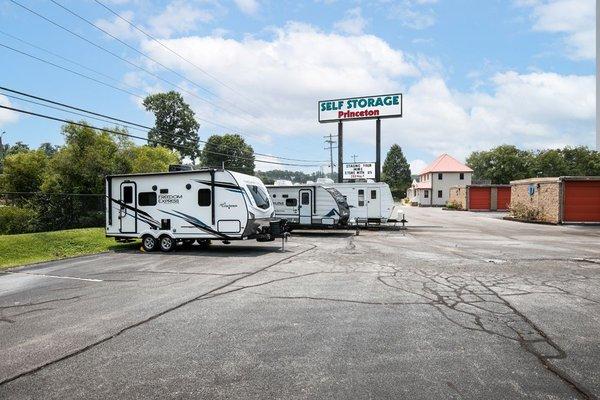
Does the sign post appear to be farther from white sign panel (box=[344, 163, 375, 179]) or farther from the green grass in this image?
the green grass

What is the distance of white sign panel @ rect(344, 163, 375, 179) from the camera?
3643 centimetres

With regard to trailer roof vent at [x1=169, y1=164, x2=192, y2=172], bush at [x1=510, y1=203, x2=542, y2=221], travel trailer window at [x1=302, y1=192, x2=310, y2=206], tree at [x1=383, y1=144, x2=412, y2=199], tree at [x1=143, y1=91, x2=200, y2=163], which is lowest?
bush at [x1=510, y1=203, x2=542, y2=221]

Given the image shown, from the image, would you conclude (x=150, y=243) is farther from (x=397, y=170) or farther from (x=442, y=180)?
(x=397, y=170)

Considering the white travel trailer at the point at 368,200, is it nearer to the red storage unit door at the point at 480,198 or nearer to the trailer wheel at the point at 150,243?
the trailer wheel at the point at 150,243

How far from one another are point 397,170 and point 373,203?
78.2 meters

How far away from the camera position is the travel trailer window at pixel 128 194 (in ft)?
54.3

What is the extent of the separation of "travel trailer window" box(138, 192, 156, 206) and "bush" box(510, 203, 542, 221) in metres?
30.2

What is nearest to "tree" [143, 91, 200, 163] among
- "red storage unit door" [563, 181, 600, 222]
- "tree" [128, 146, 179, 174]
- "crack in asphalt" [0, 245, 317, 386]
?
"tree" [128, 146, 179, 174]

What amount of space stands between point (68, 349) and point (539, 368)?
5.69 metres

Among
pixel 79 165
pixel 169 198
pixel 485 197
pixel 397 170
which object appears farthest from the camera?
pixel 397 170

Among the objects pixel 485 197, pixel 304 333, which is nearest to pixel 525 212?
pixel 485 197

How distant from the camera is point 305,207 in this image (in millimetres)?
23984

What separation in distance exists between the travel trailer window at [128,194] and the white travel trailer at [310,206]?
32.1 feet

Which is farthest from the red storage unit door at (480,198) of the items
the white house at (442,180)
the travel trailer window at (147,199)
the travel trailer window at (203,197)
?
the travel trailer window at (147,199)
